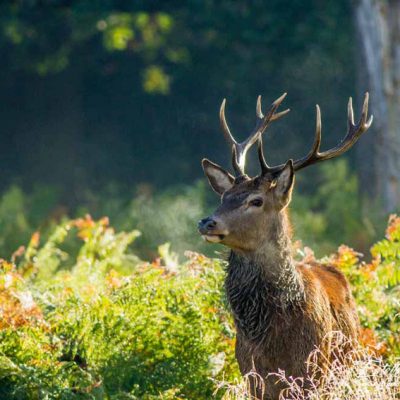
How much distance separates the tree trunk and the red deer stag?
10.8 meters

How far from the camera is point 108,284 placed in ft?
26.8

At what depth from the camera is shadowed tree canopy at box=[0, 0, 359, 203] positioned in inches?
958

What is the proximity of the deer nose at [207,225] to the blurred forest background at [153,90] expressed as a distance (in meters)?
13.2

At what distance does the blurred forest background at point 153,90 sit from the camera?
23.8 m

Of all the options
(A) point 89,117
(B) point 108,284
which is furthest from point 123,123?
(B) point 108,284

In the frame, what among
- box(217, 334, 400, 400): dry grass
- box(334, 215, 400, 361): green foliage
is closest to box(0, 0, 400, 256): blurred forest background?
box(334, 215, 400, 361): green foliage

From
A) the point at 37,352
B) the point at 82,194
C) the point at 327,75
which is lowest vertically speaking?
the point at 37,352

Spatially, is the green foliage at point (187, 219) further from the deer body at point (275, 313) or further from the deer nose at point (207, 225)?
the deer nose at point (207, 225)

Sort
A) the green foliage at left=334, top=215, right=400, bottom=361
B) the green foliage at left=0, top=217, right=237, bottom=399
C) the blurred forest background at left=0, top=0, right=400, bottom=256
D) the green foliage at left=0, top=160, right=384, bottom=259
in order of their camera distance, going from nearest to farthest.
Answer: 1. the green foliage at left=0, top=217, right=237, bottom=399
2. the green foliage at left=334, top=215, right=400, bottom=361
3. the green foliage at left=0, top=160, right=384, bottom=259
4. the blurred forest background at left=0, top=0, right=400, bottom=256

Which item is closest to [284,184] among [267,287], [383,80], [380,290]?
[267,287]

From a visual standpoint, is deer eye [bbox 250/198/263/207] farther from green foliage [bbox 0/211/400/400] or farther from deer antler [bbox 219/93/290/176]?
green foliage [bbox 0/211/400/400]

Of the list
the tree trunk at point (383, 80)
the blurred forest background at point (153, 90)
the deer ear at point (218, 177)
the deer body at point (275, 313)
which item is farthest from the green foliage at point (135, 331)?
the blurred forest background at point (153, 90)

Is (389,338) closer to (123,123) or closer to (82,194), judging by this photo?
(82,194)

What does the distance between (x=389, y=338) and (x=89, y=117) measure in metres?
20.8
